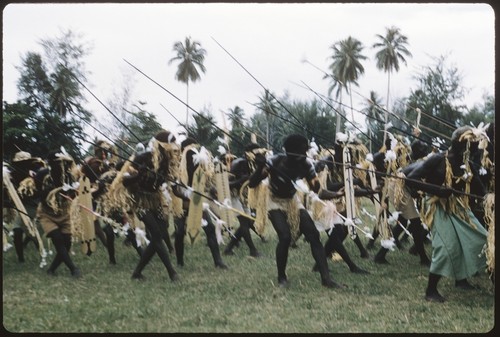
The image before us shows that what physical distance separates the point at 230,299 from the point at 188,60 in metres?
2.00

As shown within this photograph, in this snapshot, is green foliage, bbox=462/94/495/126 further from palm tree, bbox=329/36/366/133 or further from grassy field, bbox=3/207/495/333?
grassy field, bbox=3/207/495/333

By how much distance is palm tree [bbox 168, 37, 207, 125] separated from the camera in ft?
19.6

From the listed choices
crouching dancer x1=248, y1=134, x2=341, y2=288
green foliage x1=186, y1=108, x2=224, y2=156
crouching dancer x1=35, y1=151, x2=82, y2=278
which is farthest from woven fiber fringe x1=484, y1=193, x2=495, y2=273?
crouching dancer x1=35, y1=151, x2=82, y2=278

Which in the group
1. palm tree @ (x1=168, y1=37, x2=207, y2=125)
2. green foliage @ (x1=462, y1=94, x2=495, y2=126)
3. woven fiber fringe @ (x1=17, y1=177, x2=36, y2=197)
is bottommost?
woven fiber fringe @ (x1=17, y1=177, x2=36, y2=197)

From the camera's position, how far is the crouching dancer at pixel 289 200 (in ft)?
20.8

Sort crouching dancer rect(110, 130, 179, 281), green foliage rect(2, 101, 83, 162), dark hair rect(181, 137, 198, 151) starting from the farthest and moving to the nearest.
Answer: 1. dark hair rect(181, 137, 198, 151)
2. crouching dancer rect(110, 130, 179, 281)
3. green foliage rect(2, 101, 83, 162)

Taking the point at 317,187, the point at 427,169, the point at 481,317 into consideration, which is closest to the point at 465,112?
the point at 427,169

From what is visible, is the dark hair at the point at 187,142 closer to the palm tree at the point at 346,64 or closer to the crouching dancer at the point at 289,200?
the crouching dancer at the point at 289,200

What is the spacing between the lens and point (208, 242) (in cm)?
679

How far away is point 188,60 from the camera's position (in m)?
6.07

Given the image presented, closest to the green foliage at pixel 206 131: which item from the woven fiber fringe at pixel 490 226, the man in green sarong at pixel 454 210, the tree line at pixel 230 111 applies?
the tree line at pixel 230 111

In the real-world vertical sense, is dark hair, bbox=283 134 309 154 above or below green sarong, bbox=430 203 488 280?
above

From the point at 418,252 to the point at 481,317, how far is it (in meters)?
1.67

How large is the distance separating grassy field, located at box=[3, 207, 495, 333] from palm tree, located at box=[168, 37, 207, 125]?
1.49 meters
